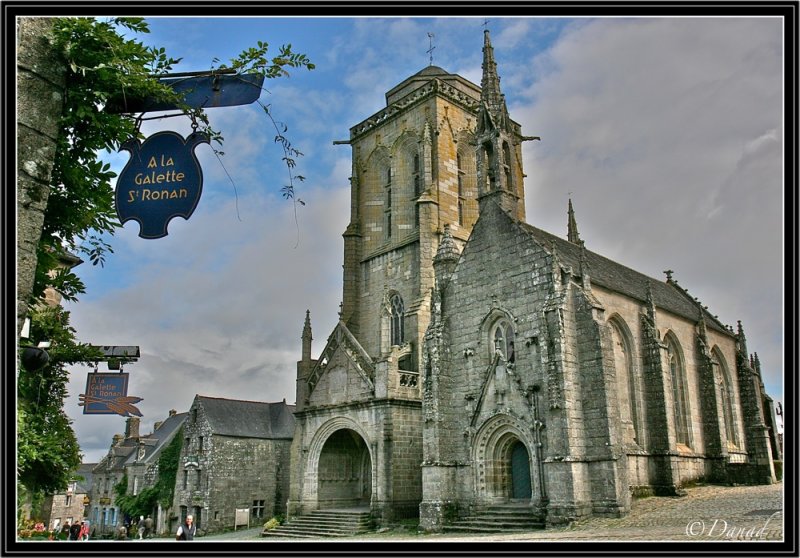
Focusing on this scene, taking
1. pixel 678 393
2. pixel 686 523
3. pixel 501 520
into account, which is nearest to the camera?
pixel 686 523

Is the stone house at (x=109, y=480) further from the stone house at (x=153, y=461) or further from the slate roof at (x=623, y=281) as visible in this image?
the slate roof at (x=623, y=281)

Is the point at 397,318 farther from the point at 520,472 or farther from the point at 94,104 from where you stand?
the point at 94,104

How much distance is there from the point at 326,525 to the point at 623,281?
16.6 metres

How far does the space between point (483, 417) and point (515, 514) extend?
3298 mm

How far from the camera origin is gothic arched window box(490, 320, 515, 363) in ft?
72.4

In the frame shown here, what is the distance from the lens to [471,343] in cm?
2325

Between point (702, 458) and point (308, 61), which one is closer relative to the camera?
point (308, 61)

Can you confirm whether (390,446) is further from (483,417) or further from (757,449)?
(757,449)

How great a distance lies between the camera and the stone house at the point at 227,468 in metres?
37.8

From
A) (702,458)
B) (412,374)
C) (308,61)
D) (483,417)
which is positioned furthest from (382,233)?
(308,61)

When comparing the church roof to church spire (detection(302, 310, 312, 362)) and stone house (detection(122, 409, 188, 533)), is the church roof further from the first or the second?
stone house (detection(122, 409, 188, 533))

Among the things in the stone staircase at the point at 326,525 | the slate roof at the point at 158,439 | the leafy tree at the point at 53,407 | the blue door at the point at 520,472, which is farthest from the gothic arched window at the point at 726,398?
the slate roof at the point at 158,439

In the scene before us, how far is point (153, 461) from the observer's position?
45562mm

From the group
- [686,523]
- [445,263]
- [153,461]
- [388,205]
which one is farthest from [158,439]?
[686,523]
